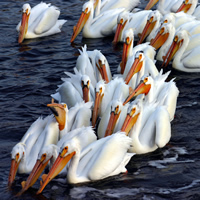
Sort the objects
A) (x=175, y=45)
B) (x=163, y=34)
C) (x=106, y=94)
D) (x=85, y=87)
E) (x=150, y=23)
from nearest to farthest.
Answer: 1. (x=85, y=87)
2. (x=106, y=94)
3. (x=175, y=45)
4. (x=163, y=34)
5. (x=150, y=23)

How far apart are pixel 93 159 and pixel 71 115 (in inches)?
38.0

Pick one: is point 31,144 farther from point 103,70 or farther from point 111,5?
point 111,5

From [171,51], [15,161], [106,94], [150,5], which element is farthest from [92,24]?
[15,161]

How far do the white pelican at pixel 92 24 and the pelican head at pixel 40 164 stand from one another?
450 centimetres

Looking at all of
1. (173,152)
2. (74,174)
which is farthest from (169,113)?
(74,174)

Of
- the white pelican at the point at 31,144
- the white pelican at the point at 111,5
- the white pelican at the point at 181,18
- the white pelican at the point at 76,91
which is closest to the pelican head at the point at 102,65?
the white pelican at the point at 76,91

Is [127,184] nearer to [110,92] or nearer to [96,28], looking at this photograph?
[110,92]

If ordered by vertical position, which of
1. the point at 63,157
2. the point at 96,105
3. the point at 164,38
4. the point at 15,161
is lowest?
the point at 15,161

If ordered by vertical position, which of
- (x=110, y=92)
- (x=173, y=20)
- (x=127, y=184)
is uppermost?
(x=173, y=20)

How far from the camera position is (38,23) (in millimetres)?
9797

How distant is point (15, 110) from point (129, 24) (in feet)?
11.3

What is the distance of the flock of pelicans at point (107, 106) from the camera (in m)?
5.53

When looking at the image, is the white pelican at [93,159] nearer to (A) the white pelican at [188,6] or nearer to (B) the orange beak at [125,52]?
(B) the orange beak at [125,52]

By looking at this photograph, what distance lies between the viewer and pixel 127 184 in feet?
18.2
